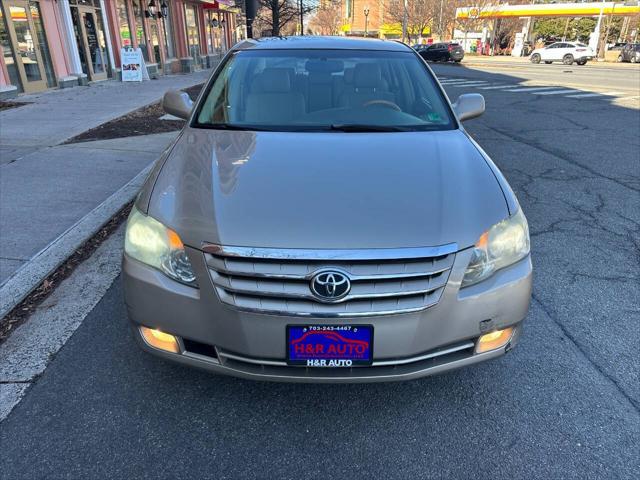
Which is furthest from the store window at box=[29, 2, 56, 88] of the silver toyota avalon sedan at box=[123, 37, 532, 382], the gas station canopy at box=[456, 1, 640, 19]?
the gas station canopy at box=[456, 1, 640, 19]

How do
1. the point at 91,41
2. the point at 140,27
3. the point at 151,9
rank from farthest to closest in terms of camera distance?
the point at 151,9 → the point at 140,27 → the point at 91,41

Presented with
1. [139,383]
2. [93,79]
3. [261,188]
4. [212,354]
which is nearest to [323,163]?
[261,188]

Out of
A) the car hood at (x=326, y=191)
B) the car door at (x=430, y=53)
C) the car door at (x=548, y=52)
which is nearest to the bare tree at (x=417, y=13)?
the car door at (x=430, y=53)

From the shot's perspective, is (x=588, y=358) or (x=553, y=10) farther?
(x=553, y=10)

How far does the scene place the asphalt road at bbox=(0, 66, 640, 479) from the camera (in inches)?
78.0

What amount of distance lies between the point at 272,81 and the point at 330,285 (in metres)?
2.02

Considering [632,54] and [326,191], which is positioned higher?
[326,191]

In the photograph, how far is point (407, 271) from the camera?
1.85 m

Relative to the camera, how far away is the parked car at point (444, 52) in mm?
35438

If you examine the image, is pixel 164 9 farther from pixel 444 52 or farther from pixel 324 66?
pixel 444 52

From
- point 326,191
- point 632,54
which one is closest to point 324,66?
point 326,191

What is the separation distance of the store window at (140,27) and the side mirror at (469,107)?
61.2ft

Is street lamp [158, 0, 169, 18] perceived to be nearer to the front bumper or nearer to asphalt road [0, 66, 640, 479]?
asphalt road [0, 66, 640, 479]

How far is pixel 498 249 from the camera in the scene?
6.75 ft
